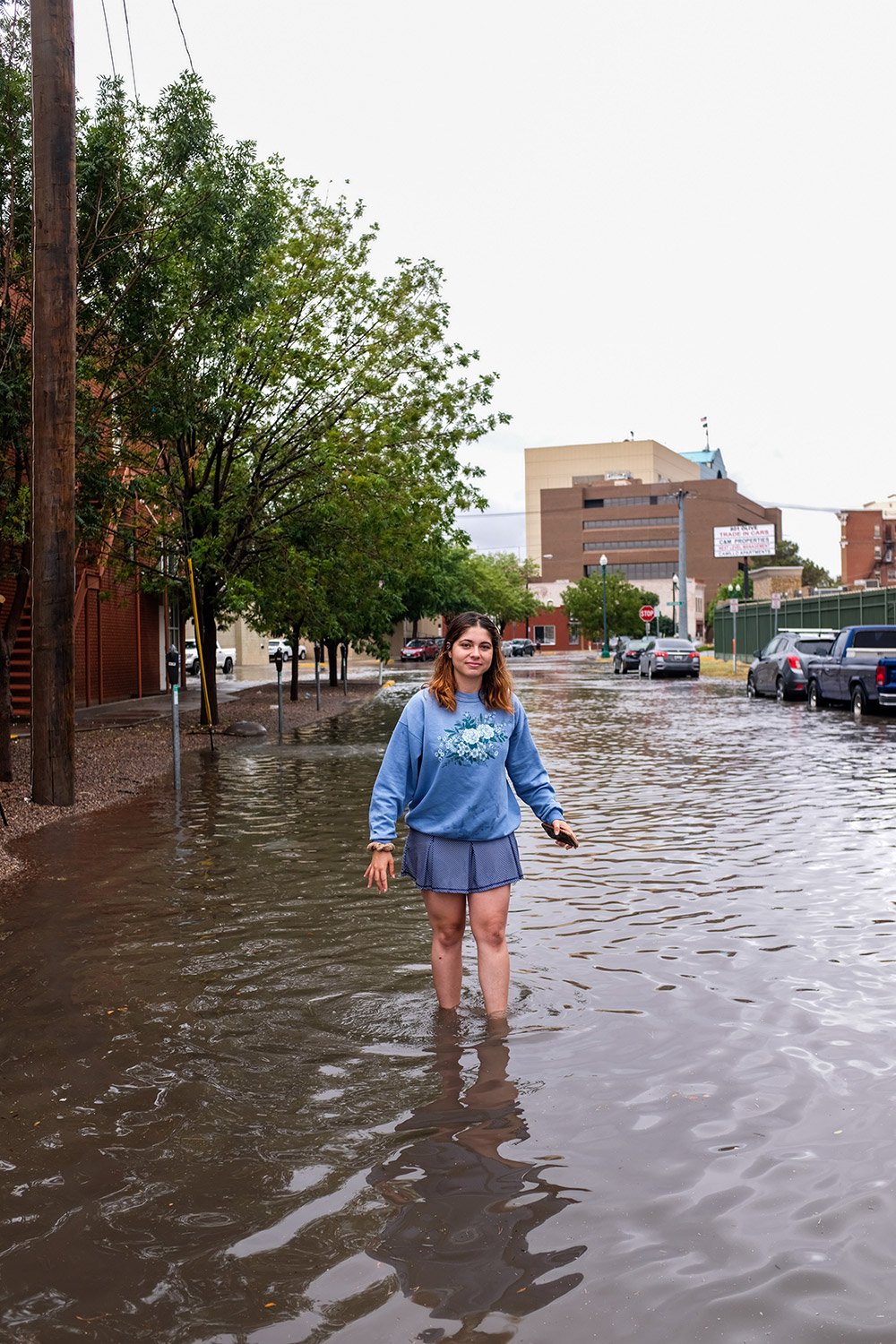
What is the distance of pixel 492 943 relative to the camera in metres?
5.58

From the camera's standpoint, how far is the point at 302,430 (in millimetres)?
21781

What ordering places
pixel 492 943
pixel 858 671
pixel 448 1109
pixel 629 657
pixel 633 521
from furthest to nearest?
pixel 633 521
pixel 629 657
pixel 858 671
pixel 492 943
pixel 448 1109

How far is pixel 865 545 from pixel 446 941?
92851mm

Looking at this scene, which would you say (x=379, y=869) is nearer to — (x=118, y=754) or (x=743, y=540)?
(x=118, y=754)

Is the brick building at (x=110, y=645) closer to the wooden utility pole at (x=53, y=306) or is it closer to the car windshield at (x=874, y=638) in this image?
the wooden utility pole at (x=53, y=306)

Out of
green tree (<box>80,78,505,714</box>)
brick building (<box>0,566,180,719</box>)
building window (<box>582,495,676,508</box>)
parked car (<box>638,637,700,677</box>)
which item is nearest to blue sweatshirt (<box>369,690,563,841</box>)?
green tree (<box>80,78,505,714</box>)

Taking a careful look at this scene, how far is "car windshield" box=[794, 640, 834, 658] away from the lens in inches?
1161

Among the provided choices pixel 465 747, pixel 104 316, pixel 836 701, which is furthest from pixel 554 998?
pixel 836 701

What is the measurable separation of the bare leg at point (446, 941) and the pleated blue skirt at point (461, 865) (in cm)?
7

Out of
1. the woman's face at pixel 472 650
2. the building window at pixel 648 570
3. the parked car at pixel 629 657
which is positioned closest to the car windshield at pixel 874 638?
the woman's face at pixel 472 650

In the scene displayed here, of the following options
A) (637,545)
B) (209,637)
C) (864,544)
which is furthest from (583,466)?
(209,637)

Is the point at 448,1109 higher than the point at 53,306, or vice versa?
the point at 53,306

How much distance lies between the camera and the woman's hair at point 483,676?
5391mm

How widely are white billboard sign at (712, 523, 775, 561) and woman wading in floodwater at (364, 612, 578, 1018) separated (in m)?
83.4
